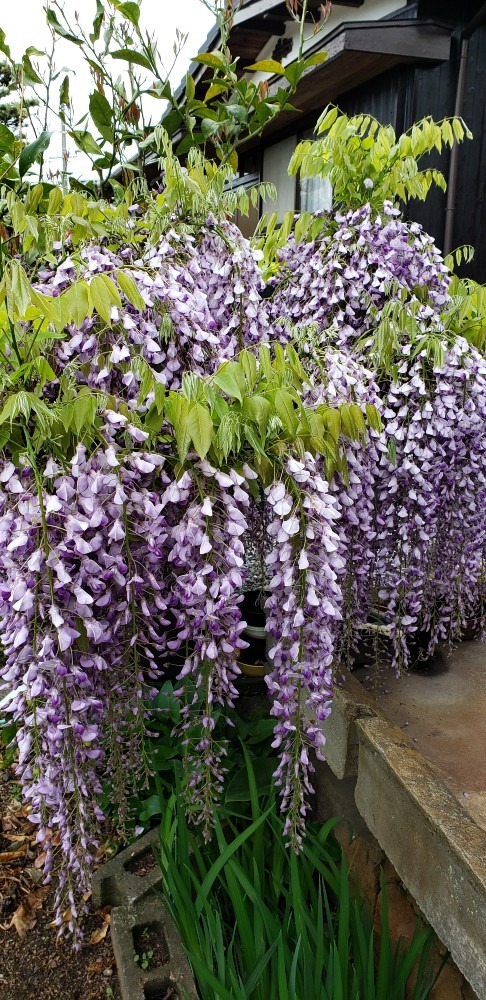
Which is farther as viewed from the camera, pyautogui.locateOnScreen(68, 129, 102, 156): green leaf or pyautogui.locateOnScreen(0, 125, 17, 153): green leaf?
pyautogui.locateOnScreen(68, 129, 102, 156): green leaf

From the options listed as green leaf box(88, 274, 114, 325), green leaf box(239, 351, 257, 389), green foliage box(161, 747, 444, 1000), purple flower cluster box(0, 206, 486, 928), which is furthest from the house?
green foliage box(161, 747, 444, 1000)

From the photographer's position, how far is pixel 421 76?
17.9ft

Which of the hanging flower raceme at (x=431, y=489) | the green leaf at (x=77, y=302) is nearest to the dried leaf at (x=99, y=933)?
the hanging flower raceme at (x=431, y=489)

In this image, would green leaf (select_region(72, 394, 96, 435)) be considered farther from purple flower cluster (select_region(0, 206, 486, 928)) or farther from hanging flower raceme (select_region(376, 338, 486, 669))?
hanging flower raceme (select_region(376, 338, 486, 669))

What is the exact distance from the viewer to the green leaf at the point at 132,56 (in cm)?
205

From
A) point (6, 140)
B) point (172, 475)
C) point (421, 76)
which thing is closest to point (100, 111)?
point (6, 140)

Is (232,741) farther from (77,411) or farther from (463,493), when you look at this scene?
A: (77,411)

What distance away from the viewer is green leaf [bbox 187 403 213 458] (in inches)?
58.2

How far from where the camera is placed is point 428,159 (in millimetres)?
5719

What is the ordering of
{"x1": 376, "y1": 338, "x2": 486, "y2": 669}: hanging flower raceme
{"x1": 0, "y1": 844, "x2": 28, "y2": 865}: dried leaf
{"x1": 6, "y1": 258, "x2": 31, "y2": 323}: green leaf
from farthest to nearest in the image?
{"x1": 0, "y1": 844, "x2": 28, "y2": 865}: dried leaf < {"x1": 376, "y1": 338, "x2": 486, "y2": 669}: hanging flower raceme < {"x1": 6, "y1": 258, "x2": 31, "y2": 323}: green leaf

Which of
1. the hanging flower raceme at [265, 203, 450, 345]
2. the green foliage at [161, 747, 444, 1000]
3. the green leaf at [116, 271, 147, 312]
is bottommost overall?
the green foliage at [161, 747, 444, 1000]

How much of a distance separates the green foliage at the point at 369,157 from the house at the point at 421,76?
8.49ft

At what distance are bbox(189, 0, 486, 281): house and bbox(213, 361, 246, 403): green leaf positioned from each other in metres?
4.19

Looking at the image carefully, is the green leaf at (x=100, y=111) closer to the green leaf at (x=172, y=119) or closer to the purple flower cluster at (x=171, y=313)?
the green leaf at (x=172, y=119)
